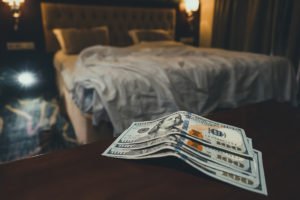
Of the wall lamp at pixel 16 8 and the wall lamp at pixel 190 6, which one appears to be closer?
the wall lamp at pixel 16 8

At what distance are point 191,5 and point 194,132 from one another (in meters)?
3.53

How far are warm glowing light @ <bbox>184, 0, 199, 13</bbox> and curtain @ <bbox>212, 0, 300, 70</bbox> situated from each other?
427 mm

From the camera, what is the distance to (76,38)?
2900 mm

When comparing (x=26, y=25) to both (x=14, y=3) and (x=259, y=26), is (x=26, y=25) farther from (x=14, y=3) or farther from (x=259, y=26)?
(x=259, y=26)

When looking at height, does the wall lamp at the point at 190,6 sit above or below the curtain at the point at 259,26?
above

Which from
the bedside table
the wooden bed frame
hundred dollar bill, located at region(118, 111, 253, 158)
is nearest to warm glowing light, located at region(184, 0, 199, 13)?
the wooden bed frame

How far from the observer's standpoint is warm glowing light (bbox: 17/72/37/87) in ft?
9.92

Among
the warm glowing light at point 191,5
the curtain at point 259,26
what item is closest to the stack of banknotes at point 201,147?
the curtain at point 259,26

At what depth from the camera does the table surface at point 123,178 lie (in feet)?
1.98

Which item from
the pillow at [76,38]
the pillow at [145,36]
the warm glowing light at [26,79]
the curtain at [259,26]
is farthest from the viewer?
the pillow at [145,36]

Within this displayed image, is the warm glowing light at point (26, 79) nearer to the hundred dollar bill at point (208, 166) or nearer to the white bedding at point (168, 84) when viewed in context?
the white bedding at point (168, 84)

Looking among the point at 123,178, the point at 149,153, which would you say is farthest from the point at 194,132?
the point at 123,178

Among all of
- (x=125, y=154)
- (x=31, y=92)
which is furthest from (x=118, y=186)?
(x=31, y=92)

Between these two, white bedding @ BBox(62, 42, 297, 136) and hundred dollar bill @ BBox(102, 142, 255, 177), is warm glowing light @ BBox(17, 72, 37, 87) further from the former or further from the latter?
hundred dollar bill @ BBox(102, 142, 255, 177)
